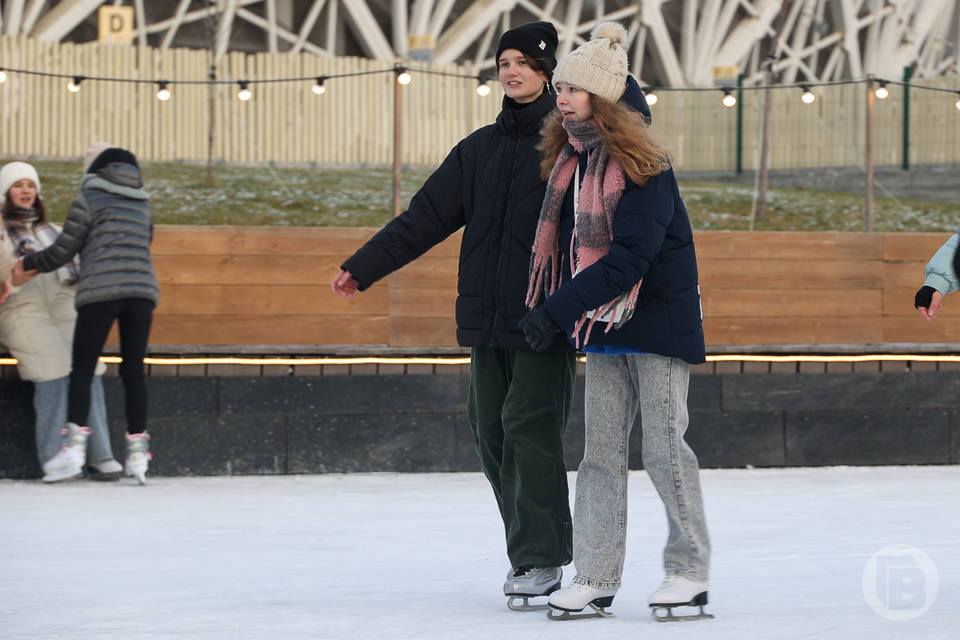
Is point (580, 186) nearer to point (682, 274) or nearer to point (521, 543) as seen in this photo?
point (682, 274)

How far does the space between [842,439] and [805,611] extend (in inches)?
174

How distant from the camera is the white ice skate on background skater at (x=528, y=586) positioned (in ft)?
14.3

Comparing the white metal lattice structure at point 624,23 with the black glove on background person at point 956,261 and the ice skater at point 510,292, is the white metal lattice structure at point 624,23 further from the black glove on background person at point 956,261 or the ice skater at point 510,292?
the black glove on background person at point 956,261

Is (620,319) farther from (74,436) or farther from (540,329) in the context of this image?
(74,436)

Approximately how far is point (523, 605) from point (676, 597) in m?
0.51

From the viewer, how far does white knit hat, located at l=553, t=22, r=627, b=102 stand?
4094mm

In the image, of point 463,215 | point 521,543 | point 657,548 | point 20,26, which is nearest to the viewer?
point 521,543

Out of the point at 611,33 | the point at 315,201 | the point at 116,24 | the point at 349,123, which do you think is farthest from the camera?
the point at 116,24

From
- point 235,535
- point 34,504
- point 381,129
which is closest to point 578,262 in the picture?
point 235,535

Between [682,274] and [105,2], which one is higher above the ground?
[105,2]

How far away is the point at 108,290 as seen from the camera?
7582mm

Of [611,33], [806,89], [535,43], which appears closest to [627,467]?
[611,33]

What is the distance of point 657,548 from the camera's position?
5695 millimetres

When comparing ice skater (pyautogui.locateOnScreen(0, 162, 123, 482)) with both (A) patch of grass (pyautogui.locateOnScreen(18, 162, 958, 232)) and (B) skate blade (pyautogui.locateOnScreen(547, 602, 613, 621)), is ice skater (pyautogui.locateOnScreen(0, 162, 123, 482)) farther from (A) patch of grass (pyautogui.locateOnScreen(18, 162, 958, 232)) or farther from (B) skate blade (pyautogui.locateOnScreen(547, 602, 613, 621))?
(B) skate blade (pyautogui.locateOnScreen(547, 602, 613, 621))
